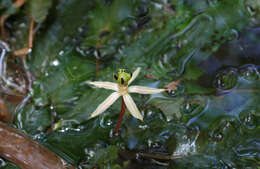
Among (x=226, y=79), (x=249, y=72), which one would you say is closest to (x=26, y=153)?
(x=226, y=79)

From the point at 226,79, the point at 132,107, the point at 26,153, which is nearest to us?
the point at 132,107

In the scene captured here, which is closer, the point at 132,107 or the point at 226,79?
the point at 132,107

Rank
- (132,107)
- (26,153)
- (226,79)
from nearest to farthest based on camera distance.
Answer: (132,107), (26,153), (226,79)

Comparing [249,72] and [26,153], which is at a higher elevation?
[249,72]

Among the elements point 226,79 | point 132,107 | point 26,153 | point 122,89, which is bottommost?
point 26,153

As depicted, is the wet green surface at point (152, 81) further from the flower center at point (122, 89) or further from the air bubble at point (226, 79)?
the flower center at point (122, 89)

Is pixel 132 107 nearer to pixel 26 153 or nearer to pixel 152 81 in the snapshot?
pixel 152 81

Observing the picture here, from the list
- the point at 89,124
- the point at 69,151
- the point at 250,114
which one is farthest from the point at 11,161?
the point at 250,114

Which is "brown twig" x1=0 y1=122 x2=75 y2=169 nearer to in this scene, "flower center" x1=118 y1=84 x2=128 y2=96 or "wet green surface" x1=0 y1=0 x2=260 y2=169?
"wet green surface" x1=0 y1=0 x2=260 y2=169
